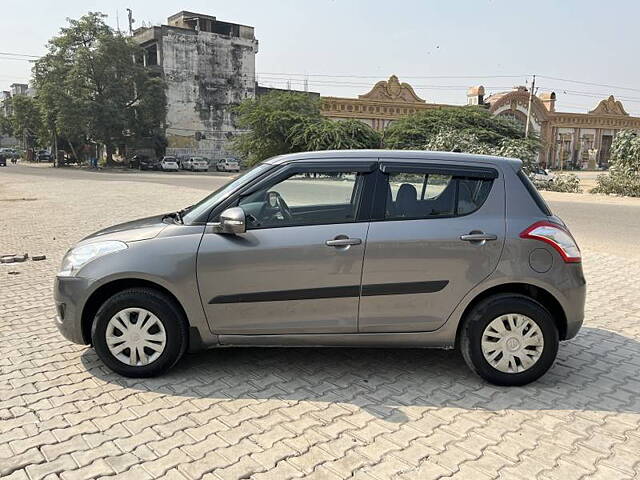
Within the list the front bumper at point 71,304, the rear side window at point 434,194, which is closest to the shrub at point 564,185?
the rear side window at point 434,194

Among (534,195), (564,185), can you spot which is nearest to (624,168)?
(564,185)

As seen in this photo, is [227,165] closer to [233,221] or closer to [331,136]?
[331,136]

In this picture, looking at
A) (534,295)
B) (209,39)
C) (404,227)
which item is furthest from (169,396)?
(209,39)

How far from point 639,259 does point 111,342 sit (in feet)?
28.6

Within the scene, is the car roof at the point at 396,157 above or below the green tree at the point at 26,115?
below

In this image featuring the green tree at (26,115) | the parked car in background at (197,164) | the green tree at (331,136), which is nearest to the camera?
the green tree at (331,136)

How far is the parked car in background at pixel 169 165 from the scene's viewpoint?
44.9 m

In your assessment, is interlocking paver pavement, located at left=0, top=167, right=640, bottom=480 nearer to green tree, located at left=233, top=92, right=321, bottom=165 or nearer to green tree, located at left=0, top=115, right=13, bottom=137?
green tree, located at left=233, top=92, right=321, bottom=165

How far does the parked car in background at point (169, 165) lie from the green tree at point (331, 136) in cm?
1698

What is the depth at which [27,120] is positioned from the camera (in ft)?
176

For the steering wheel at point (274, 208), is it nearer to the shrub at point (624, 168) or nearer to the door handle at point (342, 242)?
the door handle at point (342, 242)

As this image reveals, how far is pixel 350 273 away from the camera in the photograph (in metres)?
3.64

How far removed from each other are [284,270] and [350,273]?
0.46m

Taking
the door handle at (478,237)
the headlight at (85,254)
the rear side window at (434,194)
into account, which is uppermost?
the rear side window at (434,194)
